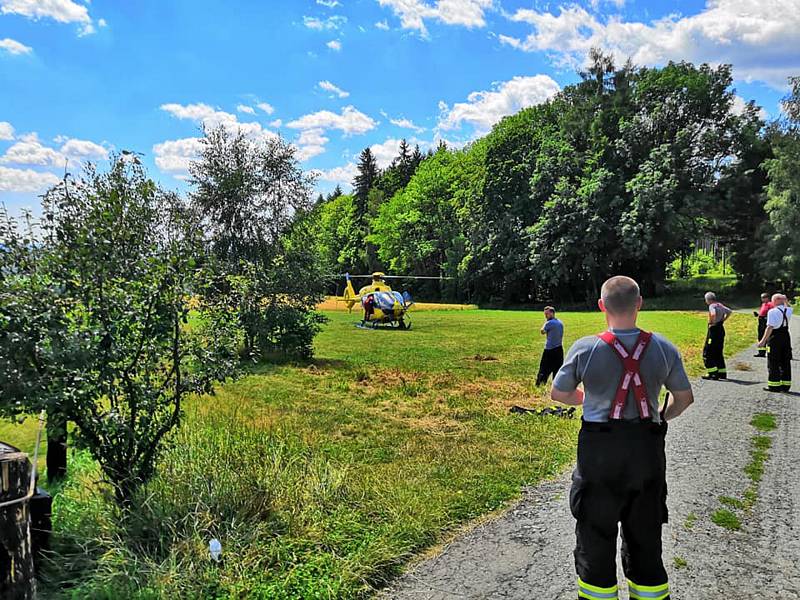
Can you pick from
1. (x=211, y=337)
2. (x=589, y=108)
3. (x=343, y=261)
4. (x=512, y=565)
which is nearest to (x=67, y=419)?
(x=211, y=337)

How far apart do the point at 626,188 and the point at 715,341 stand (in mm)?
30589

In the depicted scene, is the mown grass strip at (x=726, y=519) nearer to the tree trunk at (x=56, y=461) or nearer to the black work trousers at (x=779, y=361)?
the tree trunk at (x=56, y=461)

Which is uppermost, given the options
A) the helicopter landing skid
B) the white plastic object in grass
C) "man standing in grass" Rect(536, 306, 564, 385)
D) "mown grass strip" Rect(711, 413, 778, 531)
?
"man standing in grass" Rect(536, 306, 564, 385)

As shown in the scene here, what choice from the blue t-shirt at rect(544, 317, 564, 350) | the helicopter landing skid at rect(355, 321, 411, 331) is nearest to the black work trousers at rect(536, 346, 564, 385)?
the blue t-shirt at rect(544, 317, 564, 350)

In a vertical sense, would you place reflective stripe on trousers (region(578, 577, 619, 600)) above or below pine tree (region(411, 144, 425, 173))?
below

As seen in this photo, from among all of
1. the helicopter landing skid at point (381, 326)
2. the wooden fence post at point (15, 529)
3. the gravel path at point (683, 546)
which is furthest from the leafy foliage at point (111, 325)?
the helicopter landing skid at point (381, 326)

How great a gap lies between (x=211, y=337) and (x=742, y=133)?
4605cm

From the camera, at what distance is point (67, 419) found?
3973mm

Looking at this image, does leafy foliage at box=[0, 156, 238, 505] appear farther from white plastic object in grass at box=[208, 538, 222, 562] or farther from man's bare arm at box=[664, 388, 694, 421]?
man's bare arm at box=[664, 388, 694, 421]

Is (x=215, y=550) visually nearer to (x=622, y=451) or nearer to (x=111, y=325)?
(x=111, y=325)

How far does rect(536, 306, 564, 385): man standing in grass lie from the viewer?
1095 cm

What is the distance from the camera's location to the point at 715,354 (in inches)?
473

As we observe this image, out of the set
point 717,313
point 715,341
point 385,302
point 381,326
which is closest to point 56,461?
point 717,313

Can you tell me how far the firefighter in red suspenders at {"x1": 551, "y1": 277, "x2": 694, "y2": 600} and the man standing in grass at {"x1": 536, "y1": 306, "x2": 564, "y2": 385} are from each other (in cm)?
798
